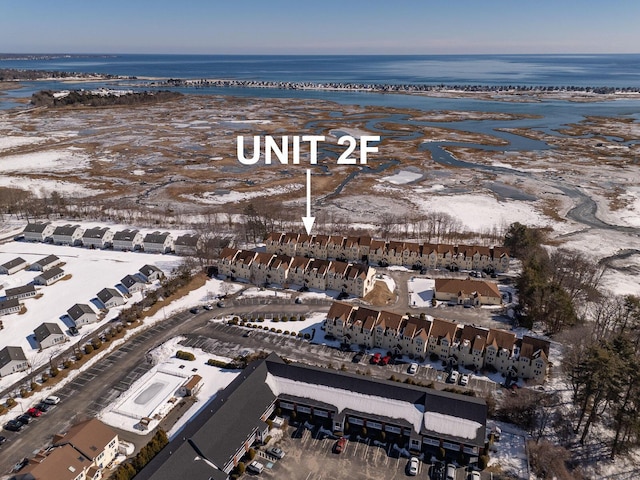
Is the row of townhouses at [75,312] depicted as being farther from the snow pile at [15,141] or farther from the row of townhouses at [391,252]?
the snow pile at [15,141]

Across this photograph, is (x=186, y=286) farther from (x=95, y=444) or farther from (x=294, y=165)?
(x=294, y=165)

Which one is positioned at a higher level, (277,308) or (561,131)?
(561,131)

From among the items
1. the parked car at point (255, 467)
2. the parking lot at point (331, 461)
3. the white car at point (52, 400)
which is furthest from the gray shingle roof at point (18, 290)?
the parked car at point (255, 467)

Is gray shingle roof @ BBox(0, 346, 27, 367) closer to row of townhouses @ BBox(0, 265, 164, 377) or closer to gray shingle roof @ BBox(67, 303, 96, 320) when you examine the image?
row of townhouses @ BBox(0, 265, 164, 377)

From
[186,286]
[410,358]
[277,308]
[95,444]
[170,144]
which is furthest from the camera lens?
[170,144]

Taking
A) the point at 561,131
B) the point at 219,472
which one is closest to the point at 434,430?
the point at 219,472
